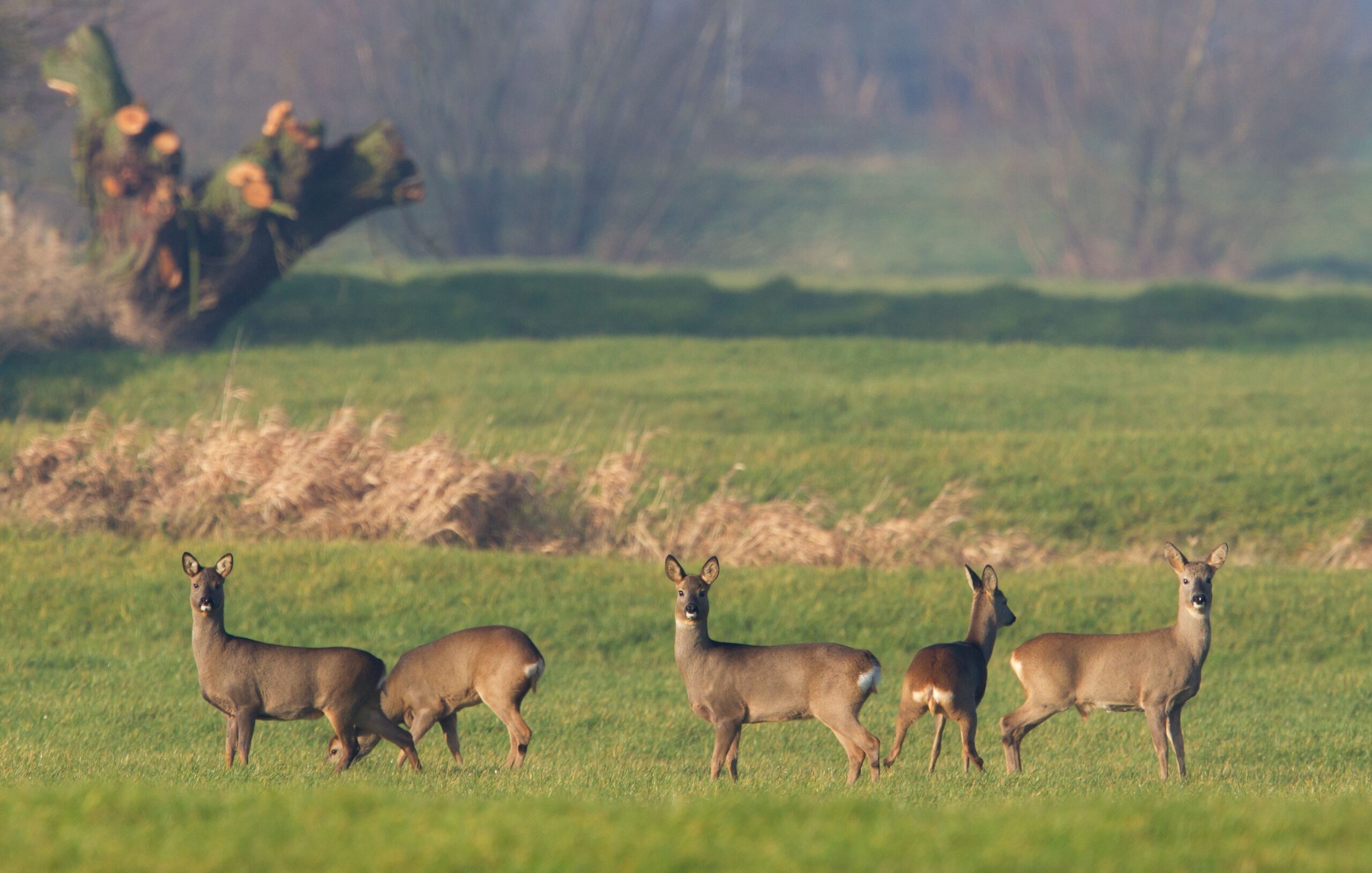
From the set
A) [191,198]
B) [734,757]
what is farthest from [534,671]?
[191,198]

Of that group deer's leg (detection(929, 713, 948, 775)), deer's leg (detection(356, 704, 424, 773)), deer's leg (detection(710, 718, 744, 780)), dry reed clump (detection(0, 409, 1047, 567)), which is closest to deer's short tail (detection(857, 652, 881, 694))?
deer's leg (detection(929, 713, 948, 775))

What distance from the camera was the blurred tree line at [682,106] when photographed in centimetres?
5259

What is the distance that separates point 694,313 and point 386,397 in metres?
10.1

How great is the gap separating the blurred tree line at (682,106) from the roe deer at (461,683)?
38149 millimetres

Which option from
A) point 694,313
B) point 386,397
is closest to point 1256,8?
point 694,313

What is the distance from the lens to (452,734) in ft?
33.1

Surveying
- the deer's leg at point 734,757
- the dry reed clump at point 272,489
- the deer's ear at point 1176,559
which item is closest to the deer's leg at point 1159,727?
the deer's ear at point 1176,559

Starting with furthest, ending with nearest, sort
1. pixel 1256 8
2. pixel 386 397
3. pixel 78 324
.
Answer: pixel 1256 8, pixel 78 324, pixel 386 397

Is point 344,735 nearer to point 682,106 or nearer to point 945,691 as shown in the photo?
point 945,691

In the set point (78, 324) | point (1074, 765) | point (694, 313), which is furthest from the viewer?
point (694, 313)

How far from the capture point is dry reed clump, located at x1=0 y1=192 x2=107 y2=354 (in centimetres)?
2544

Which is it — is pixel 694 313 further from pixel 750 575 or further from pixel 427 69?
pixel 427 69

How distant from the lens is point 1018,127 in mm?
61375

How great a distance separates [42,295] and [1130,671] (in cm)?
2053
